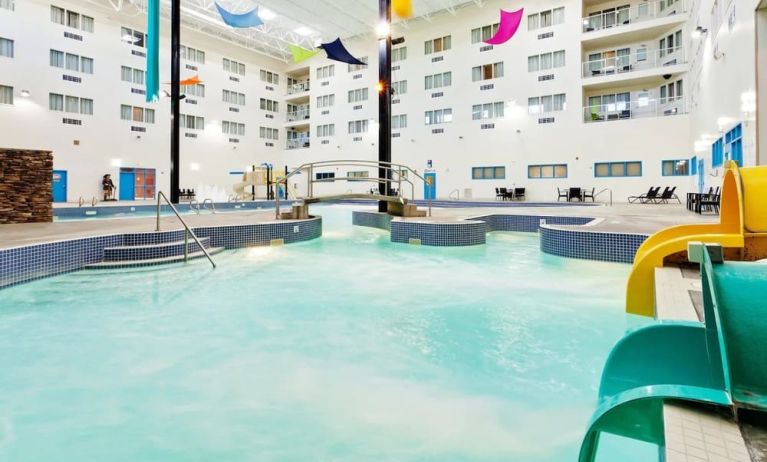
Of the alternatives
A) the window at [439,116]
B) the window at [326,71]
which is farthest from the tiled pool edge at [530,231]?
the window at [326,71]

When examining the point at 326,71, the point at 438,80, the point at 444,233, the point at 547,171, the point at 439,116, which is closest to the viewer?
the point at 444,233

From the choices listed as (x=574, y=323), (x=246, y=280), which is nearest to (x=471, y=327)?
(x=574, y=323)

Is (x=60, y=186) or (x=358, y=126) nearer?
(x=60, y=186)

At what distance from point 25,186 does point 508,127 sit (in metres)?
16.9

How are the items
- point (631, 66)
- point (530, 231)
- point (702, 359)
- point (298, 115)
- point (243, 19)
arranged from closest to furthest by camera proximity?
point (702, 359) < point (530, 231) < point (243, 19) < point (631, 66) < point (298, 115)

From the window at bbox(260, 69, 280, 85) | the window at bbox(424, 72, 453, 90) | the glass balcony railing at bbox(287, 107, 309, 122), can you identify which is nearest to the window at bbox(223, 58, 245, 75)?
the window at bbox(260, 69, 280, 85)

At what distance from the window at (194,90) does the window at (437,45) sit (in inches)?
447

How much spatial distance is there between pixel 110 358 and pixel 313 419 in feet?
5.02

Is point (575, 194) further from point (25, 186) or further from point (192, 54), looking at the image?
point (192, 54)

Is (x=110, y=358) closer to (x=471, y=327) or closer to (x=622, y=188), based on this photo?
(x=471, y=327)

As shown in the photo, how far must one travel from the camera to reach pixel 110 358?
2768 mm

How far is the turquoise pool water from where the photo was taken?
6.18ft

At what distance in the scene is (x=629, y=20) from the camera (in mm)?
17141

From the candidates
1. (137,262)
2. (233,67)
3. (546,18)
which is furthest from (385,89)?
(233,67)
